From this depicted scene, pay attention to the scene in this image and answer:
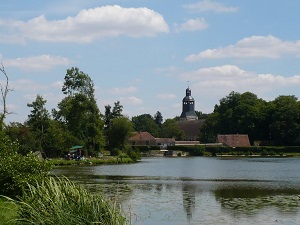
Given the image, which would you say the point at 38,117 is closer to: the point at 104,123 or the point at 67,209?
the point at 104,123

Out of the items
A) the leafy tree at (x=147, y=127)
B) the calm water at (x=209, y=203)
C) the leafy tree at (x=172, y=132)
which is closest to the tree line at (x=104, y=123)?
the calm water at (x=209, y=203)

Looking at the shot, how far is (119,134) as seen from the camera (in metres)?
87.7

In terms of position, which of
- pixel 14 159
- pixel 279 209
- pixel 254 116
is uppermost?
pixel 254 116

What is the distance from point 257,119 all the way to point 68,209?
4422 inches

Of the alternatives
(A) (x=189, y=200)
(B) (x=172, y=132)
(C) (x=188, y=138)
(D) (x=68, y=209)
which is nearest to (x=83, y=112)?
(A) (x=189, y=200)

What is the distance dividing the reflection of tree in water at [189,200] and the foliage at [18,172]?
5.80 m

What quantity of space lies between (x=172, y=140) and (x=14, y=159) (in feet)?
430

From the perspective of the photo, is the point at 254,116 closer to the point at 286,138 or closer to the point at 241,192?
the point at 286,138

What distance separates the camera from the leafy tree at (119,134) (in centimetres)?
8750

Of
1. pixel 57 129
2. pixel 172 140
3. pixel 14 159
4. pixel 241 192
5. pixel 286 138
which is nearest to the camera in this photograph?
pixel 14 159

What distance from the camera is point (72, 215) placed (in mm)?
11492

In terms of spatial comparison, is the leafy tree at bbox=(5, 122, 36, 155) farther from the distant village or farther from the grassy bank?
the distant village

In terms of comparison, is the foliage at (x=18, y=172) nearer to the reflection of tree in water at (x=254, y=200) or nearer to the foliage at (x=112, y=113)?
the reflection of tree in water at (x=254, y=200)

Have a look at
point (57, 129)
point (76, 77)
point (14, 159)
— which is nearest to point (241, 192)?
point (14, 159)
